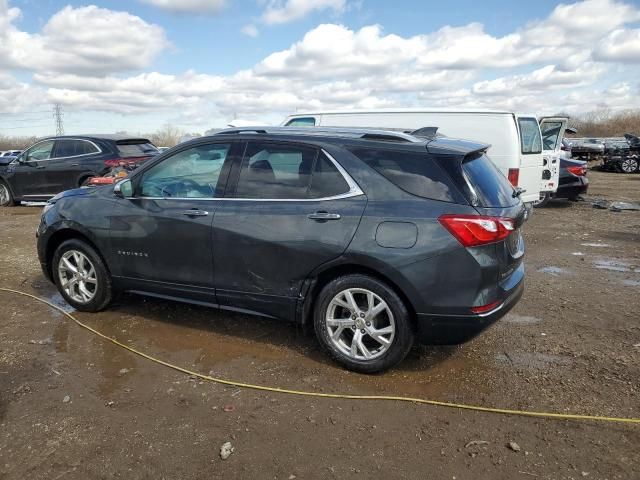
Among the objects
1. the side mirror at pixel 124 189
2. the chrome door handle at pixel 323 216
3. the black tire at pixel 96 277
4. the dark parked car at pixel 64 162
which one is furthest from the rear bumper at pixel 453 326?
the dark parked car at pixel 64 162

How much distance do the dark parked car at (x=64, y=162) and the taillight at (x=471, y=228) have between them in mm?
9651

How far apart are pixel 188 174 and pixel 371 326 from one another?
2.02 m

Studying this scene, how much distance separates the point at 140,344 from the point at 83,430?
1.30m

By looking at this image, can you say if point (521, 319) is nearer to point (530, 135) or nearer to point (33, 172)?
point (530, 135)

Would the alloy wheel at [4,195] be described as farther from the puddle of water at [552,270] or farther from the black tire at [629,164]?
the black tire at [629,164]

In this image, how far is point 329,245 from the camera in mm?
3719

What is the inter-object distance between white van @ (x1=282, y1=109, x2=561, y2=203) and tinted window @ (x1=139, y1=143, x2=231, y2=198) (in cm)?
463

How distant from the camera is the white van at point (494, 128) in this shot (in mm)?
9117

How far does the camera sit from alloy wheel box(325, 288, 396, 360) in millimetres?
3691

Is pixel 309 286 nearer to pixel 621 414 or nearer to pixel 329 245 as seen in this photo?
pixel 329 245

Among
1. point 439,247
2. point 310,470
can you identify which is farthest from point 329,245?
point 310,470

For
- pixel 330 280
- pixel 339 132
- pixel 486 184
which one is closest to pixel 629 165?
pixel 486 184

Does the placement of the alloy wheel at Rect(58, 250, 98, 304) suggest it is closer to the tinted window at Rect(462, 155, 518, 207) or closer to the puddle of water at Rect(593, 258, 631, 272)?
the tinted window at Rect(462, 155, 518, 207)

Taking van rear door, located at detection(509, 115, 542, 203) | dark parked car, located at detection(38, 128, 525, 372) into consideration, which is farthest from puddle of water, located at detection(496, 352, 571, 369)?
van rear door, located at detection(509, 115, 542, 203)
